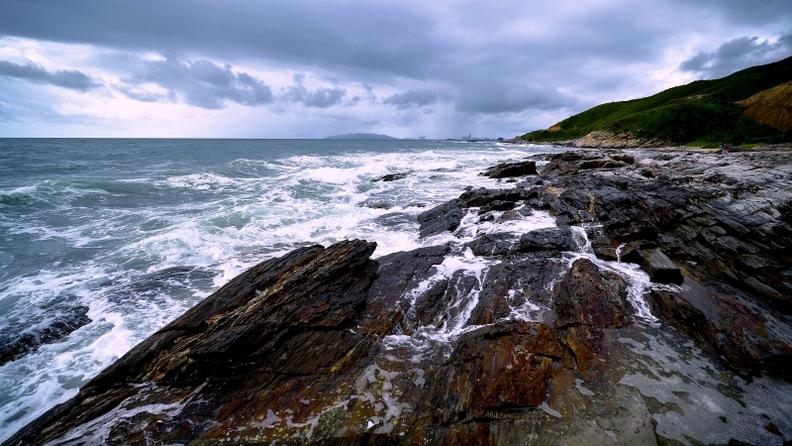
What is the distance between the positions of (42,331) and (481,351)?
12982 mm

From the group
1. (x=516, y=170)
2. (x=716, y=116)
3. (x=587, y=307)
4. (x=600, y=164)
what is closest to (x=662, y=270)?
(x=587, y=307)

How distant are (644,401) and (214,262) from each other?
15839mm

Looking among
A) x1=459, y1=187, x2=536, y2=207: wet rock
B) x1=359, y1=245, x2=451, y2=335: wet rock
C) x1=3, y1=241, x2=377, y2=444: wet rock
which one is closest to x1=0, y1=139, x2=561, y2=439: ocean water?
x1=3, y1=241, x2=377, y2=444: wet rock

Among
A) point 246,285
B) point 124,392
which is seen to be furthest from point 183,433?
point 246,285

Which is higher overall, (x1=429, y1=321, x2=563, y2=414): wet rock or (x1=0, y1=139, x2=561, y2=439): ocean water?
(x1=429, y1=321, x2=563, y2=414): wet rock

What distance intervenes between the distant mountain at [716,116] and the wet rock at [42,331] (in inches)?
2821

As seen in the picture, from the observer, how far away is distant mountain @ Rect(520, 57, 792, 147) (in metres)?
53.8

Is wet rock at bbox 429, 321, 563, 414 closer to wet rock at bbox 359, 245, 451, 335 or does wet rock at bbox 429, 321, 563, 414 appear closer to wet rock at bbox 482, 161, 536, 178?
wet rock at bbox 359, 245, 451, 335

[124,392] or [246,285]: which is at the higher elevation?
[246,285]

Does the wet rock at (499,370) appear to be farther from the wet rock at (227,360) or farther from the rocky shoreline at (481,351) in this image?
the wet rock at (227,360)

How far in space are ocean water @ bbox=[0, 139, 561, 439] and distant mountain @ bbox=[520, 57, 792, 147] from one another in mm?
54774

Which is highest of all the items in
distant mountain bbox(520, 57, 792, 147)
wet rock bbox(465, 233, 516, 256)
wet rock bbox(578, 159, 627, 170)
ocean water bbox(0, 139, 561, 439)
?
distant mountain bbox(520, 57, 792, 147)

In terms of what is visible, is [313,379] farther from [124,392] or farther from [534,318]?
[534,318]

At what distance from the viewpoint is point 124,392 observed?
24.8 ft
